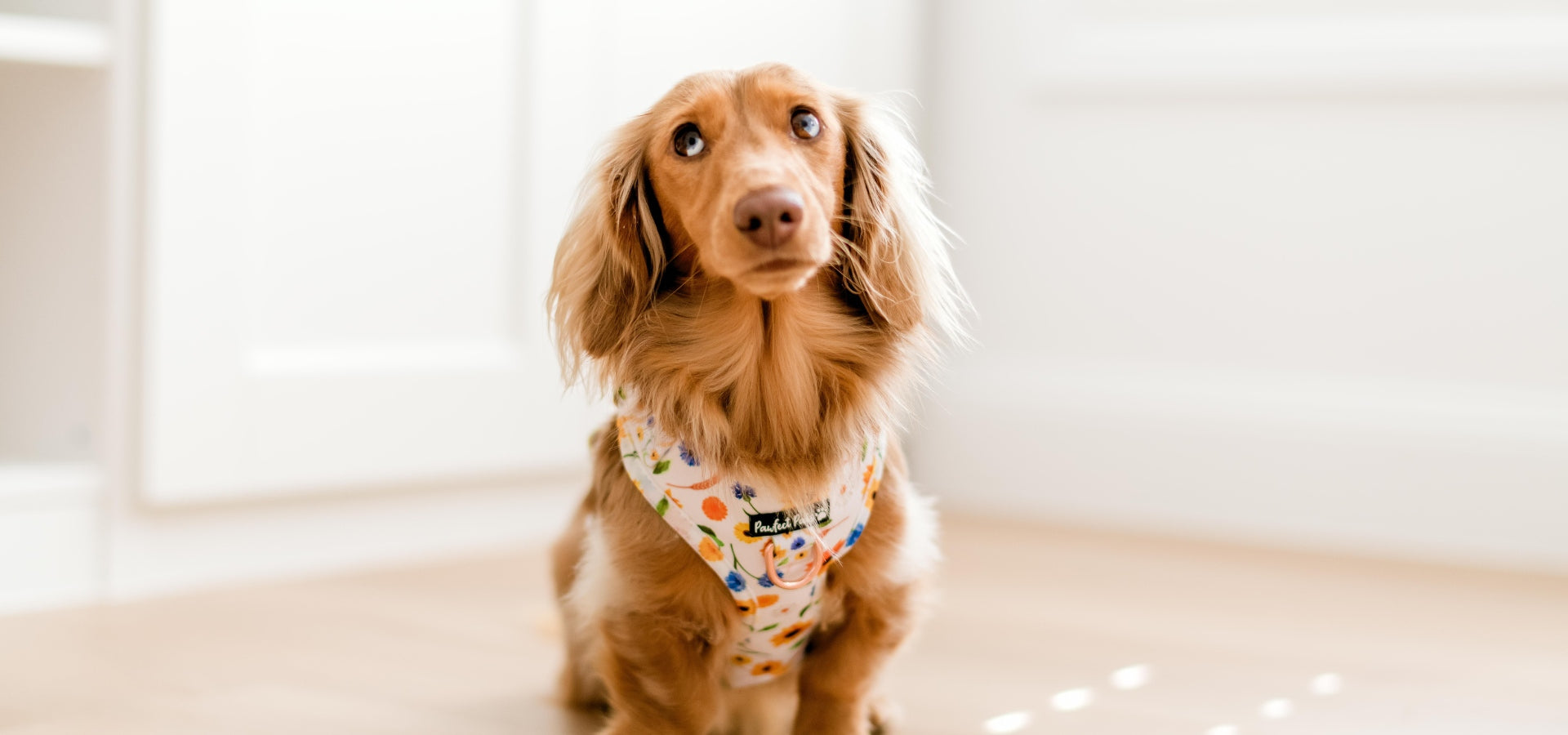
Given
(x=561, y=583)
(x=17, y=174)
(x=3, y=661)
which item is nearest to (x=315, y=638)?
(x=3, y=661)

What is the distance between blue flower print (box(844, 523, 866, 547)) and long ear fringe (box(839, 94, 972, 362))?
0.20 m

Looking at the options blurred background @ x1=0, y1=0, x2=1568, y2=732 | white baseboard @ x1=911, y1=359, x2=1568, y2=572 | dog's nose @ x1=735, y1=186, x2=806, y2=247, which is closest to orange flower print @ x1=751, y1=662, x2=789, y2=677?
dog's nose @ x1=735, y1=186, x2=806, y2=247

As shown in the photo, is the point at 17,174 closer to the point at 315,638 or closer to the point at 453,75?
the point at 453,75

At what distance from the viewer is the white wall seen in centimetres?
277

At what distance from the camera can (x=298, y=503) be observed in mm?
2455

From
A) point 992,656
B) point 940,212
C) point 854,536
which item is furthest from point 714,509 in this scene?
point 940,212

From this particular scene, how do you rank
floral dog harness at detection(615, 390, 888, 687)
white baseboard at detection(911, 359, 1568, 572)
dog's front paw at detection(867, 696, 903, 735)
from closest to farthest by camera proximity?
floral dog harness at detection(615, 390, 888, 687) < dog's front paw at detection(867, 696, 903, 735) < white baseboard at detection(911, 359, 1568, 572)

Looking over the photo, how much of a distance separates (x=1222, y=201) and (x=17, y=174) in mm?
2306

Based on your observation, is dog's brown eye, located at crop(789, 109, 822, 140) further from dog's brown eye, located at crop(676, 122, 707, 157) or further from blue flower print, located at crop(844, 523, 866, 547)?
blue flower print, located at crop(844, 523, 866, 547)

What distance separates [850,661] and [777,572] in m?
0.15

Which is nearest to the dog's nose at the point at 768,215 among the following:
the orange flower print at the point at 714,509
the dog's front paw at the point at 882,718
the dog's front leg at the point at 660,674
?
the orange flower print at the point at 714,509

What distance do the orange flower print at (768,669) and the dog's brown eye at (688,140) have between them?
20.8 inches

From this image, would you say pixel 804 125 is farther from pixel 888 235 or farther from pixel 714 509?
pixel 714 509

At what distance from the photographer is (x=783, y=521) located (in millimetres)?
1383
